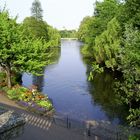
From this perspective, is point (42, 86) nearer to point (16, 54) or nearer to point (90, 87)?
point (90, 87)

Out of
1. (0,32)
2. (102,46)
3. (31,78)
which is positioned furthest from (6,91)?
(102,46)

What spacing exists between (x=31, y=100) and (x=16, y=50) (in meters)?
6.11

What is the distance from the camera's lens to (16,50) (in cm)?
3067

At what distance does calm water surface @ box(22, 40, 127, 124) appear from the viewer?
30906 mm

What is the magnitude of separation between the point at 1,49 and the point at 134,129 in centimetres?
1557

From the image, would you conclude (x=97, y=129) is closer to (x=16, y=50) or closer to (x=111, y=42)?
(x=16, y=50)

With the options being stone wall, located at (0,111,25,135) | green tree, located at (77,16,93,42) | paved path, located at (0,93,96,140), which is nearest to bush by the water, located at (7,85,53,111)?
paved path, located at (0,93,96,140)

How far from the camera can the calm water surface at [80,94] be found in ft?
101

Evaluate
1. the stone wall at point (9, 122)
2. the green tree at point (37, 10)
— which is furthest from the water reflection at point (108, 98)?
the green tree at point (37, 10)

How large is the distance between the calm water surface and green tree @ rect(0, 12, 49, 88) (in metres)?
5.28

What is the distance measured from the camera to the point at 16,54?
1232 inches

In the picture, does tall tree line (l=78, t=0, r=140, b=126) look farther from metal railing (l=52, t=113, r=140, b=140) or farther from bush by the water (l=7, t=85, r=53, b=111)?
bush by the water (l=7, t=85, r=53, b=111)

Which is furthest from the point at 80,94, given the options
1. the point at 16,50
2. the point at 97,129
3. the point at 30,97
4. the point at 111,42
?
the point at 97,129

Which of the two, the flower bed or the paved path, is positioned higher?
the flower bed
